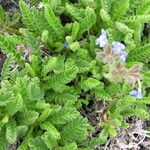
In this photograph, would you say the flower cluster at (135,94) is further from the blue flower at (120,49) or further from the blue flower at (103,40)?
the blue flower at (103,40)

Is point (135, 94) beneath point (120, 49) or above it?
beneath

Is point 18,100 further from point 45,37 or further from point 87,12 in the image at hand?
point 87,12

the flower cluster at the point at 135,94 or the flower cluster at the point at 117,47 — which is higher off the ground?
the flower cluster at the point at 117,47

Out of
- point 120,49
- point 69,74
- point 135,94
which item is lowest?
point 135,94

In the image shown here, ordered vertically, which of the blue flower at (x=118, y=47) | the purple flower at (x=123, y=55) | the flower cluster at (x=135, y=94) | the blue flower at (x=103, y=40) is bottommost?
the flower cluster at (x=135, y=94)

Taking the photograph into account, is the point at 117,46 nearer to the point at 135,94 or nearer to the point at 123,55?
the point at 123,55

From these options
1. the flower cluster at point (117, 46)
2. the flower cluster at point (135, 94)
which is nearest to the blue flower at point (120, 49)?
the flower cluster at point (117, 46)

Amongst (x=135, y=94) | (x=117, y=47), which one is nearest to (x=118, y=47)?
(x=117, y=47)

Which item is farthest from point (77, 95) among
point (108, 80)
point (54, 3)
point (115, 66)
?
point (54, 3)
